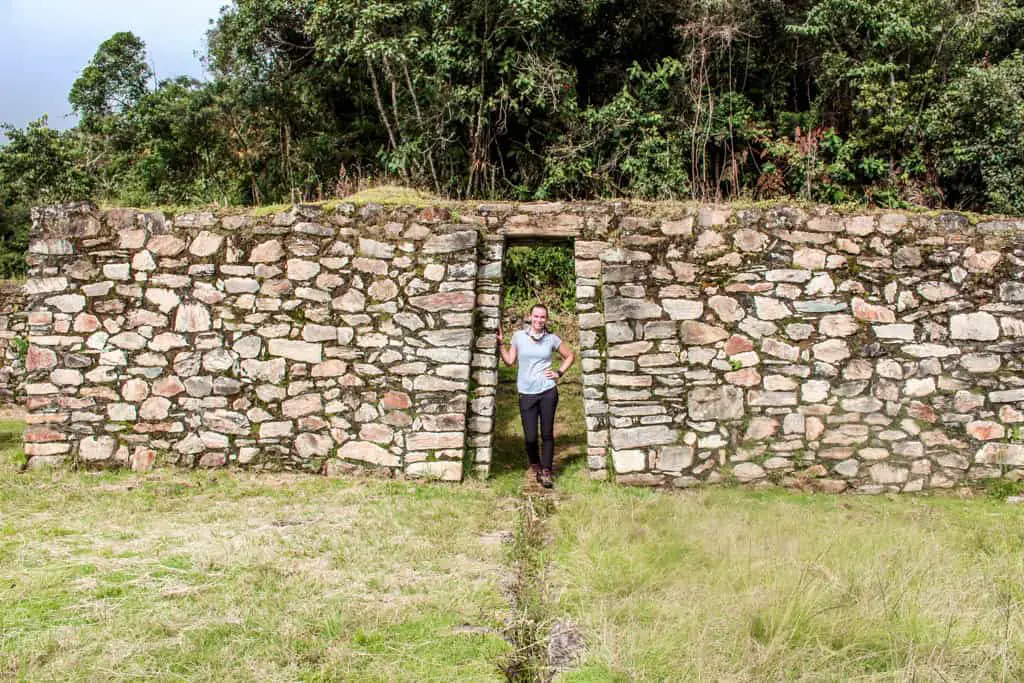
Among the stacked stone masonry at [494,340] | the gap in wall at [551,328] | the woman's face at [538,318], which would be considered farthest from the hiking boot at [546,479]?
the woman's face at [538,318]

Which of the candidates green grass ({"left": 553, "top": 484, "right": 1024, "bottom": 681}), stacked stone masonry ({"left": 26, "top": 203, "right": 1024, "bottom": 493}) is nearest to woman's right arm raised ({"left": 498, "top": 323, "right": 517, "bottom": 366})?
stacked stone masonry ({"left": 26, "top": 203, "right": 1024, "bottom": 493})

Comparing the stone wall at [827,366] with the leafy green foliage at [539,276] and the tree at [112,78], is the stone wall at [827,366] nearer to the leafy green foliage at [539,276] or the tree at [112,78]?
the leafy green foliage at [539,276]

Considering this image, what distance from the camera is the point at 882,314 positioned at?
6.38 meters

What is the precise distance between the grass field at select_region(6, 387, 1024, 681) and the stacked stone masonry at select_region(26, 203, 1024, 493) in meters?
0.53

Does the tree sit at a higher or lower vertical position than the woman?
higher

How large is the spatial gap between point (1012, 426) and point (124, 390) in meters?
7.98

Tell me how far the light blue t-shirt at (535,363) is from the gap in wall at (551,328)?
87cm

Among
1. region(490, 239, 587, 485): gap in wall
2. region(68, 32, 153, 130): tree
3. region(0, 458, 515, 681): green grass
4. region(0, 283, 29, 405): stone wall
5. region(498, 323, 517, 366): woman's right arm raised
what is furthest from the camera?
region(68, 32, 153, 130): tree

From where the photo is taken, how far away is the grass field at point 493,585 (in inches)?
127

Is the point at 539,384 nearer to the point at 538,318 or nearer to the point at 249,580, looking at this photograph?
the point at 538,318

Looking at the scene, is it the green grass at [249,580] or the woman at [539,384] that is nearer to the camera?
the green grass at [249,580]

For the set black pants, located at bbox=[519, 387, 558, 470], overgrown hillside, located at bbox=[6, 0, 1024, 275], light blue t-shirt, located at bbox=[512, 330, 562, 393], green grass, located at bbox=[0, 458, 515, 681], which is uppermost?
overgrown hillside, located at bbox=[6, 0, 1024, 275]

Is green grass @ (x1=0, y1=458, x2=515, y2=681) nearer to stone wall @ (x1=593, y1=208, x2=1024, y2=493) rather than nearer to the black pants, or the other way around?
the black pants

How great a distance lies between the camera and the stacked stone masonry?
6.36 m
